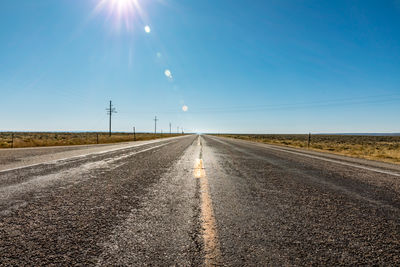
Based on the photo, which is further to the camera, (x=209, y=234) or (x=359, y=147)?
(x=359, y=147)

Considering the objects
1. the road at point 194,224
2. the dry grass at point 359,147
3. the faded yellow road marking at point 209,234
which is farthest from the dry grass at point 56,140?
the dry grass at point 359,147

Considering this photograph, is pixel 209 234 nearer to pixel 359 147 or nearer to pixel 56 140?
pixel 359 147

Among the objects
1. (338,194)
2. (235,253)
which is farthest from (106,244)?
(338,194)

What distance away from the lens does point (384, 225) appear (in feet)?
7.79

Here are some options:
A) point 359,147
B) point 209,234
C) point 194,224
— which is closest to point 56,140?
point 194,224

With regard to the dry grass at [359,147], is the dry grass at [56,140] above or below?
above

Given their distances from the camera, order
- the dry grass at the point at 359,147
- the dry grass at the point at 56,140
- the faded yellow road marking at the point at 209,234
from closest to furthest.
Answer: the faded yellow road marking at the point at 209,234
the dry grass at the point at 359,147
the dry grass at the point at 56,140

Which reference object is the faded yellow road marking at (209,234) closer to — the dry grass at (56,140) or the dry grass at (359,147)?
the dry grass at (359,147)

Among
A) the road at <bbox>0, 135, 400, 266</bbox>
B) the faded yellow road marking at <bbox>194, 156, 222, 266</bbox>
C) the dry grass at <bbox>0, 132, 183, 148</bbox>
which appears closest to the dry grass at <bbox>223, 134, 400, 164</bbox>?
the road at <bbox>0, 135, 400, 266</bbox>

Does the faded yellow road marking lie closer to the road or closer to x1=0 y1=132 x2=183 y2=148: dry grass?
the road

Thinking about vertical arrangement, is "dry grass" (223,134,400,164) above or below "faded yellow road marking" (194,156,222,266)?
below

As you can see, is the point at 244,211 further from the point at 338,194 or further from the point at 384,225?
the point at 338,194

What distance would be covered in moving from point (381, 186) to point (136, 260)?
5.29 m

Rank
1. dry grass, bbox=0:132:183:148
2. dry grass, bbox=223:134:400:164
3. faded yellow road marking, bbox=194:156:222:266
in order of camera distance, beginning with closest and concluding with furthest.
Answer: faded yellow road marking, bbox=194:156:222:266 → dry grass, bbox=223:134:400:164 → dry grass, bbox=0:132:183:148
